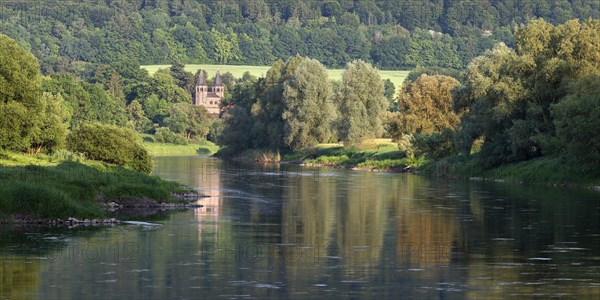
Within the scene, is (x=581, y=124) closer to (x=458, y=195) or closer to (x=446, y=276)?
(x=458, y=195)

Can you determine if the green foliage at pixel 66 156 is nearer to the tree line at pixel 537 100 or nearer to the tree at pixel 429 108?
the tree line at pixel 537 100

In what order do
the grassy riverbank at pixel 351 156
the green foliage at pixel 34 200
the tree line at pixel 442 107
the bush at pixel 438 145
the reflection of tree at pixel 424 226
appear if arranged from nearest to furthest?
A: the reflection of tree at pixel 424 226 → the green foliage at pixel 34 200 → the tree line at pixel 442 107 → the bush at pixel 438 145 → the grassy riverbank at pixel 351 156

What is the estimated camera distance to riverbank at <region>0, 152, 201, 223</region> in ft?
149

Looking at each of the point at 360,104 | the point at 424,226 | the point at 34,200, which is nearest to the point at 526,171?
the point at 424,226

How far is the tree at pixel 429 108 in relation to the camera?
117125 mm

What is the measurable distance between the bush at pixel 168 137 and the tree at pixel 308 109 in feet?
203

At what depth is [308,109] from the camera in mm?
132625

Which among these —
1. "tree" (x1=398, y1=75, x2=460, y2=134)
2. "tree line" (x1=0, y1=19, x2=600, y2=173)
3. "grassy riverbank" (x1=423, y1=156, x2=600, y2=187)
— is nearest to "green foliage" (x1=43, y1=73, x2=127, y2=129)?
"tree line" (x1=0, y1=19, x2=600, y2=173)

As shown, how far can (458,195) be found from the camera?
227 ft

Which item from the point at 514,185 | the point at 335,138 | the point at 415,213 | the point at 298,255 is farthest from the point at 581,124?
the point at 335,138

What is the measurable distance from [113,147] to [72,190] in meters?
20.1

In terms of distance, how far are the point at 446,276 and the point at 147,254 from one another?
10.8 meters

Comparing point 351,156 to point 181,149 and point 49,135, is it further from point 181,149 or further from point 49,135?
point 181,149

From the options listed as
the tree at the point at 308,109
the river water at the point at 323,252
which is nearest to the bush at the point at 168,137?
the tree at the point at 308,109
